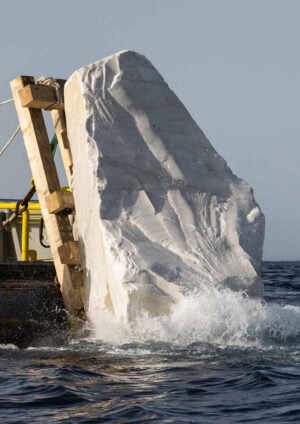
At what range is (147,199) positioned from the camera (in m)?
9.27

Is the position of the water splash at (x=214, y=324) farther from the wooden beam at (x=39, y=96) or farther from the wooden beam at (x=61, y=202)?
the wooden beam at (x=39, y=96)

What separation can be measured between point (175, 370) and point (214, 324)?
1.15m

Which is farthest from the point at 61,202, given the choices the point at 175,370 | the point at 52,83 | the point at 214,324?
the point at 175,370

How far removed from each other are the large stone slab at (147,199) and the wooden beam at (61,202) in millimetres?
193

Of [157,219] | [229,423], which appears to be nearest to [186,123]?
[157,219]

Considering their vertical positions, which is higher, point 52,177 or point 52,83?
point 52,83

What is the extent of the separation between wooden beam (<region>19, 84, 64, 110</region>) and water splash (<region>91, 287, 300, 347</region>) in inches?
103

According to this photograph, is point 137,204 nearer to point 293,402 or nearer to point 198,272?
point 198,272

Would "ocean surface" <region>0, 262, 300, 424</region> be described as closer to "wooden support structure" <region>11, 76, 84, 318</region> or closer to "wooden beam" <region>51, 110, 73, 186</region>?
"wooden support structure" <region>11, 76, 84, 318</region>

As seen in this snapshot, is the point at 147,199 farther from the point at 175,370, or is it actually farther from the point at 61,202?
the point at 175,370

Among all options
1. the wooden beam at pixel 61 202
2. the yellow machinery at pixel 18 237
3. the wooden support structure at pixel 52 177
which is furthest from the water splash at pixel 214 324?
the yellow machinery at pixel 18 237

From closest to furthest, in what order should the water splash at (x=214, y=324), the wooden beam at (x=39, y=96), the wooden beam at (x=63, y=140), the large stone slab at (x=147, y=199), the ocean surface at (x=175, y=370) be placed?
→ the ocean surface at (x=175, y=370), the water splash at (x=214, y=324), the large stone slab at (x=147, y=199), the wooden beam at (x=39, y=96), the wooden beam at (x=63, y=140)

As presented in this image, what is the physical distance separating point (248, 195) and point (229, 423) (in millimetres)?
4223

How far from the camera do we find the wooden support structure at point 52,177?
9.60 meters
